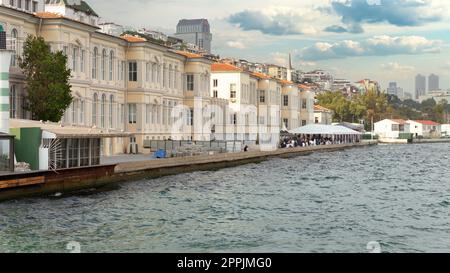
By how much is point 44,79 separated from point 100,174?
9228mm

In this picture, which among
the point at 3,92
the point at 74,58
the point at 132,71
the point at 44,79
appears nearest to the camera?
the point at 3,92

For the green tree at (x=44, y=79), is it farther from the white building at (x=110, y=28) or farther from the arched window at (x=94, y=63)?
the white building at (x=110, y=28)

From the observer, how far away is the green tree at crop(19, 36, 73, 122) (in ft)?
146

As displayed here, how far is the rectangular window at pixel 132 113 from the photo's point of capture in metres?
63.6

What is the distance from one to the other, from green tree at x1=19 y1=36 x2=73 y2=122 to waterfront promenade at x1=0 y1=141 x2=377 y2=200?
663cm

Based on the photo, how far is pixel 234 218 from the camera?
2609cm

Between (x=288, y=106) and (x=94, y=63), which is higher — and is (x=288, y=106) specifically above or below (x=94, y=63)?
below

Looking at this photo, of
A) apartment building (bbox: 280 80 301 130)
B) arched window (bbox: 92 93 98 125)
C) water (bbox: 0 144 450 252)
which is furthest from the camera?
apartment building (bbox: 280 80 301 130)

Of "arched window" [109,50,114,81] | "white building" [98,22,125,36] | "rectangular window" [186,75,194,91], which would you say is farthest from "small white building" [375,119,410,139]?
"arched window" [109,50,114,81]

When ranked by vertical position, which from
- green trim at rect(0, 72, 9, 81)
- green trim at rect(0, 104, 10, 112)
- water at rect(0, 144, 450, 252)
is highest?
green trim at rect(0, 72, 9, 81)

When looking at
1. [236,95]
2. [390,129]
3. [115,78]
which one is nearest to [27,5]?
[115,78]

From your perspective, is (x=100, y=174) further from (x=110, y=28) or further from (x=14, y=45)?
(x=110, y=28)

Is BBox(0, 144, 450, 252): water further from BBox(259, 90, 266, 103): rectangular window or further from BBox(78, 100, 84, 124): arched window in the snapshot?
BBox(259, 90, 266, 103): rectangular window
